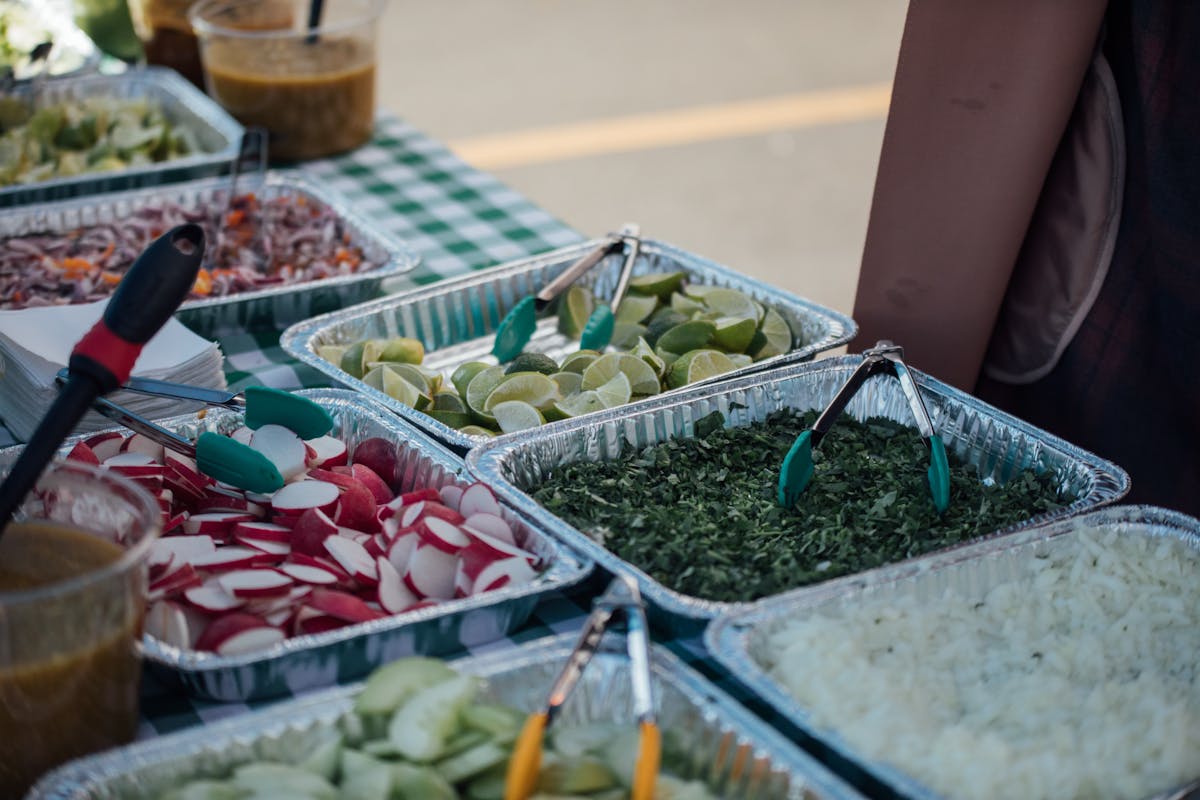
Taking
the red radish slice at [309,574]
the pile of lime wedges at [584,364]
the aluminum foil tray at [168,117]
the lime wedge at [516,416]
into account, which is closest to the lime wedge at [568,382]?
the pile of lime wedges at [584,364]

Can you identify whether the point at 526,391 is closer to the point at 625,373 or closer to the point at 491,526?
the point at 625,373

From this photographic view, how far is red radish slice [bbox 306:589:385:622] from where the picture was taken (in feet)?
3.20

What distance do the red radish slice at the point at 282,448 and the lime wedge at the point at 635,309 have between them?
24.9 inches

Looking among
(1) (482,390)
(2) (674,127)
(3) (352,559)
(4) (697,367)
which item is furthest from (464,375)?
(2) (674,127)

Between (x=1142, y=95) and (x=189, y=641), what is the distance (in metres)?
1.16

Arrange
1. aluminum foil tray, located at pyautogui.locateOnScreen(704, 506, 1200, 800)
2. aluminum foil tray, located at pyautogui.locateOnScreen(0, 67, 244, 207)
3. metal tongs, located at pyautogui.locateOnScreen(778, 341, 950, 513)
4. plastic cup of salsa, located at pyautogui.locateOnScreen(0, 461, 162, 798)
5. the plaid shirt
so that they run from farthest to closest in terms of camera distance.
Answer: aluminum foil tray, located at pyautogui.locateOnScreen(0, 67, 244, 207)
the plaid shirt
metal tongs, located at pyautogui.locateOnScreen(778, 341, 950, 513)
aluminum foil tray, located at pyautogui.locateOnScreen(704, 506, 1200, 800)
plastic cup of salsa, located at pyautogui.locateOnScreen(0, 461, 162, 798)

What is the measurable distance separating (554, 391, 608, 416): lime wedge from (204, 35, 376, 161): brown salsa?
1024 mm

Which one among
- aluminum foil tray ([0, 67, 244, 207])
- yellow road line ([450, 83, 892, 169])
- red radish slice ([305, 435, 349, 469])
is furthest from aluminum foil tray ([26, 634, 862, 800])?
yellow road line ([450, 83, 892, 169])

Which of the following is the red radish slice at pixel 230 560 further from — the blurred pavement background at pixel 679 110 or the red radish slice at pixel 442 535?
the blurred pavement background at pixel 679 110

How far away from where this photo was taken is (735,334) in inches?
62.2

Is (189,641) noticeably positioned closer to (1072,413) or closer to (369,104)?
(1072,413)

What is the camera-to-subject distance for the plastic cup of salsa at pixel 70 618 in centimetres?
75

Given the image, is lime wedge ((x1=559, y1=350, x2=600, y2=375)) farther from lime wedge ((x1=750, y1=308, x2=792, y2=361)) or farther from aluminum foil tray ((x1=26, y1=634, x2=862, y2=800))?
aluminum foil tray ((x1=26, y1=634, x2=862, y2=800))

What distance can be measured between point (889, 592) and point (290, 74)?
155 centimetres
